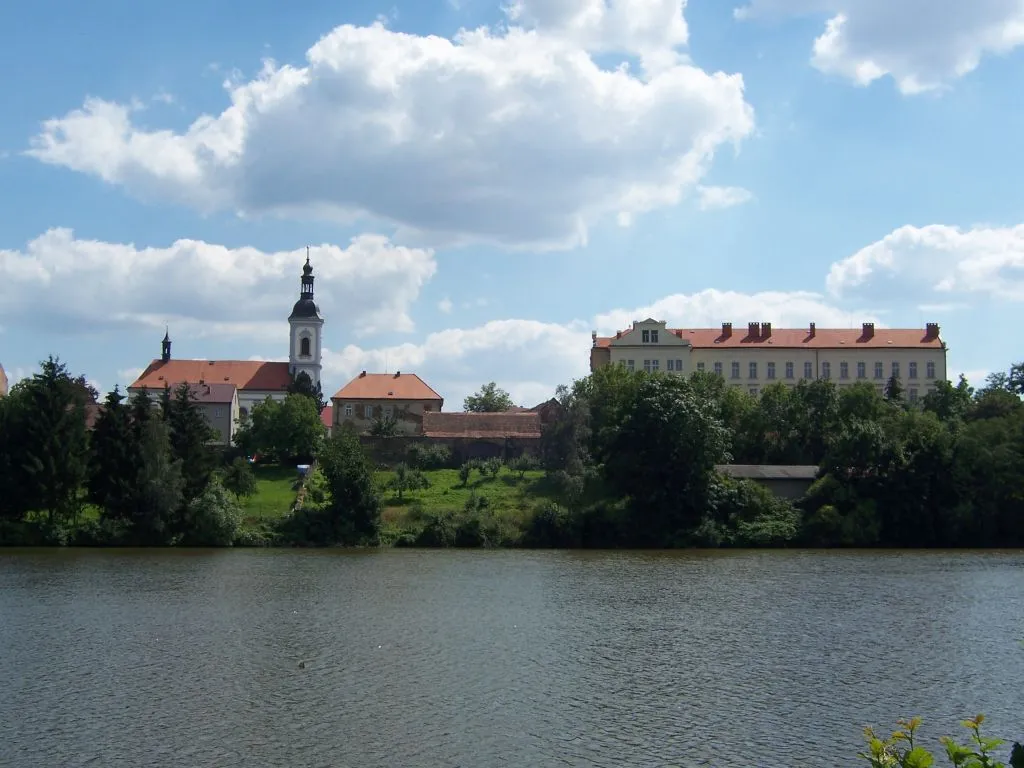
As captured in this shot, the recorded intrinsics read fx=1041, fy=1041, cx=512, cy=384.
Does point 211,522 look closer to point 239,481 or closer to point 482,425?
point 239,481

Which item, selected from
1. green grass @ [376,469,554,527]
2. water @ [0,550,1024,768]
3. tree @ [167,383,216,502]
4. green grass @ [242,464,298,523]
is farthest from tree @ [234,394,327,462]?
water @ [0,550,1024,768]

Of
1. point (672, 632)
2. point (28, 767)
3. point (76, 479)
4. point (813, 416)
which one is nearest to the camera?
point (28, 767)

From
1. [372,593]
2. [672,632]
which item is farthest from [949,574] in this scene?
[372,593]

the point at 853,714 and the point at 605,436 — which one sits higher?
the point at 605,436

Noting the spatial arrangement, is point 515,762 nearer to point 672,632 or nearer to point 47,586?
point 672,632

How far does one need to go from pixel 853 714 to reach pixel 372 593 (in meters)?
22.0

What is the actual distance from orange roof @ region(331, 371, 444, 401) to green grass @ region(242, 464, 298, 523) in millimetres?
20413

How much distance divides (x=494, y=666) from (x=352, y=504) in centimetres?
3821

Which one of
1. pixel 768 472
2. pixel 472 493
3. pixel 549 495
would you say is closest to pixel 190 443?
pixel 472 493

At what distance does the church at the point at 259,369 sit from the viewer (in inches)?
4574

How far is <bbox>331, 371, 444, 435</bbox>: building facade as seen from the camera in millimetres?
102250

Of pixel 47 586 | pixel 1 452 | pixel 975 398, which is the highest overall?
pixel 975 398

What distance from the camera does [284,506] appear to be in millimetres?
67250

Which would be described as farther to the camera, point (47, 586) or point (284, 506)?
point (284, 506)
